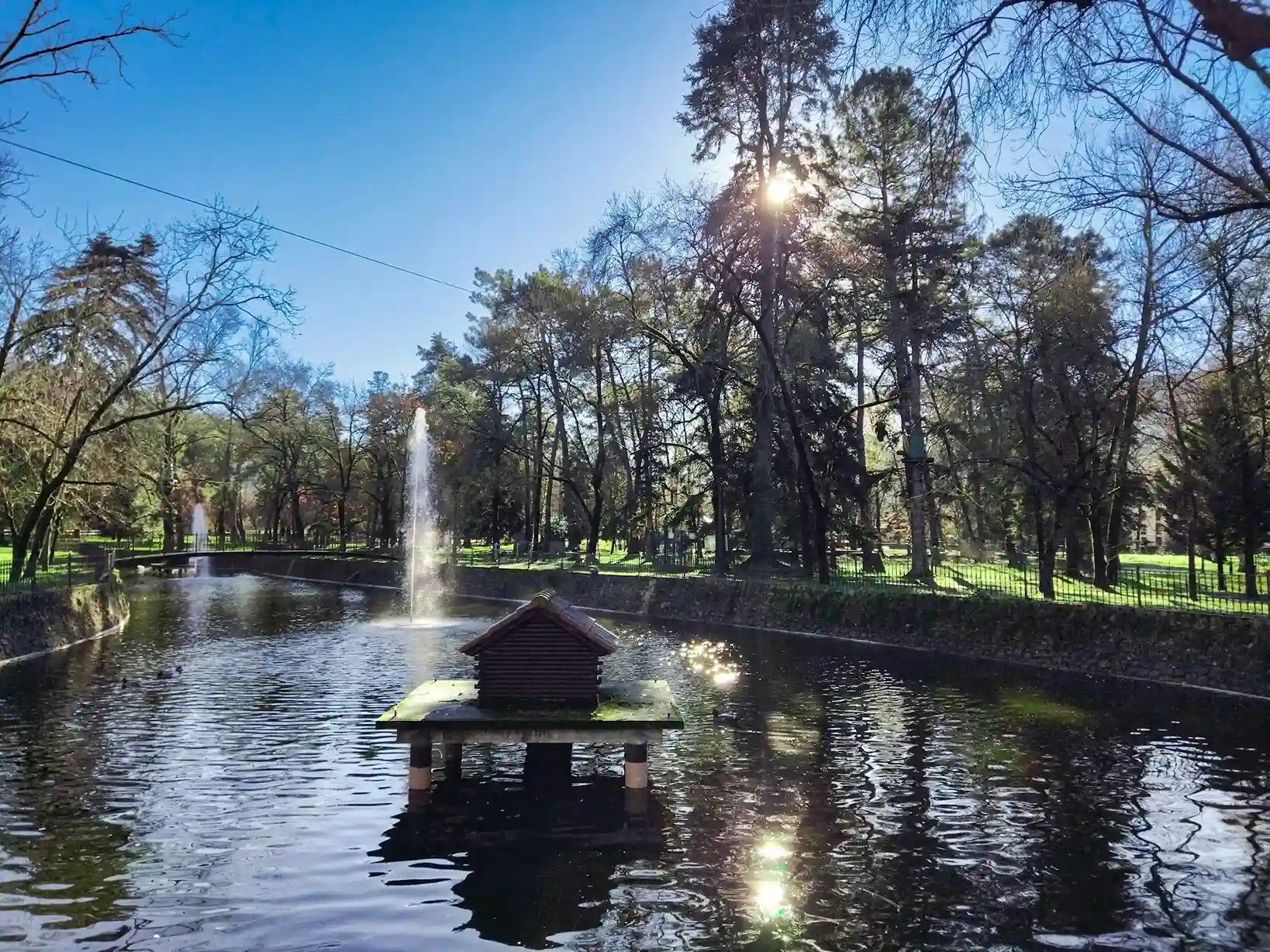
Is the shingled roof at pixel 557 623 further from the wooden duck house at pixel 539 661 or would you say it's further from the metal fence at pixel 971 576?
the metal fence at pixel 971 576

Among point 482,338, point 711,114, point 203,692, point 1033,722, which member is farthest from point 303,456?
point 1033,722

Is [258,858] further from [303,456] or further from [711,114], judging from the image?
[303,456]

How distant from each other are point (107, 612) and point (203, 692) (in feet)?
46.1

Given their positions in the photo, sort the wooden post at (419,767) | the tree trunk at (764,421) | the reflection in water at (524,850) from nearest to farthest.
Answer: the reflection in water at (524,850) → the wooden post at (419,767) → the tree trunk at (764,421)

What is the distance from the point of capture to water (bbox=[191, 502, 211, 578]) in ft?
210

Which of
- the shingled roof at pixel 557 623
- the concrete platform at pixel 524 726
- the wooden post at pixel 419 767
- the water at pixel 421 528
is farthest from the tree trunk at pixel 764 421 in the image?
the wooden post at pixel 419 767

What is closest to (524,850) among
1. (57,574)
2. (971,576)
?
(971,576)

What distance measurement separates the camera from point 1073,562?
3475 centimetres

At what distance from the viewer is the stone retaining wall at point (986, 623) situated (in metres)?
19.1

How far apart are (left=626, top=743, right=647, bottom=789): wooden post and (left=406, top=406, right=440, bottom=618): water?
26.6 metres

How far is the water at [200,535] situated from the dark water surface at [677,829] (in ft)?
160

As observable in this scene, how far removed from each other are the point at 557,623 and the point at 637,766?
6.76 feet

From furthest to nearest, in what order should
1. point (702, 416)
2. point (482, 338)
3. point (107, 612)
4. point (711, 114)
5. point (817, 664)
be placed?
1. point (482, 338)
2. point (702, 416)
3. point (711, 114)
4. point (107, 612)
5. point (817, 664)

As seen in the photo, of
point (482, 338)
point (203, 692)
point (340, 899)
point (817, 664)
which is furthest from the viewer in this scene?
point (482, 338)
